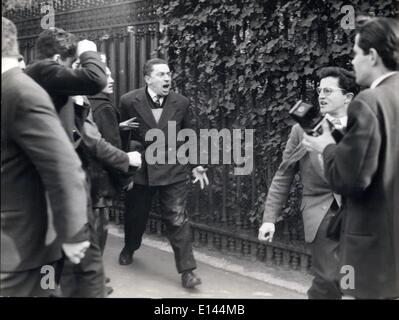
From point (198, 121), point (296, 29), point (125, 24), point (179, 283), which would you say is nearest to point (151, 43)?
point (125, 24)

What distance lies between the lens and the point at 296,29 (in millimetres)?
5039

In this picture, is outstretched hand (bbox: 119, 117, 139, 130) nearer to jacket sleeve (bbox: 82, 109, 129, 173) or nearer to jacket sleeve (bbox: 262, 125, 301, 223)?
jacket sleeve (bbox: 82, 109, 129, 173)

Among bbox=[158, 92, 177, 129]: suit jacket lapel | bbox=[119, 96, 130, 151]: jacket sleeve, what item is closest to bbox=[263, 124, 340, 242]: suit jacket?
bbox=[158, 92, 177, 129]: suit jacket lapel

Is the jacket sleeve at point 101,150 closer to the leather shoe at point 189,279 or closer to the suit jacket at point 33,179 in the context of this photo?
the suit jacket at point 33,179

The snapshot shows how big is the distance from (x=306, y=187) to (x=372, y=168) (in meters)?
1.07

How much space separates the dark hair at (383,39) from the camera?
9.48ft

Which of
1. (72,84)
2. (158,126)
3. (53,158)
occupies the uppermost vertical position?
(72,84)

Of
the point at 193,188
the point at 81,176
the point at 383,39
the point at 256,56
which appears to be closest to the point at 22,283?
the point at 81,176

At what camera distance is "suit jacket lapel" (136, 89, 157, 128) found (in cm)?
529

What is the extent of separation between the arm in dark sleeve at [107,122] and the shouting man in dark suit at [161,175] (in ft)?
1.38

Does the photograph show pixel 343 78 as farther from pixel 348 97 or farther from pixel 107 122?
pixel 107 122

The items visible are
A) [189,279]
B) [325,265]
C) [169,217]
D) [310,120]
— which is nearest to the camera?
[310,120]

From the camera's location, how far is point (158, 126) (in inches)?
208

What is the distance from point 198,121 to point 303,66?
4.39 ft
